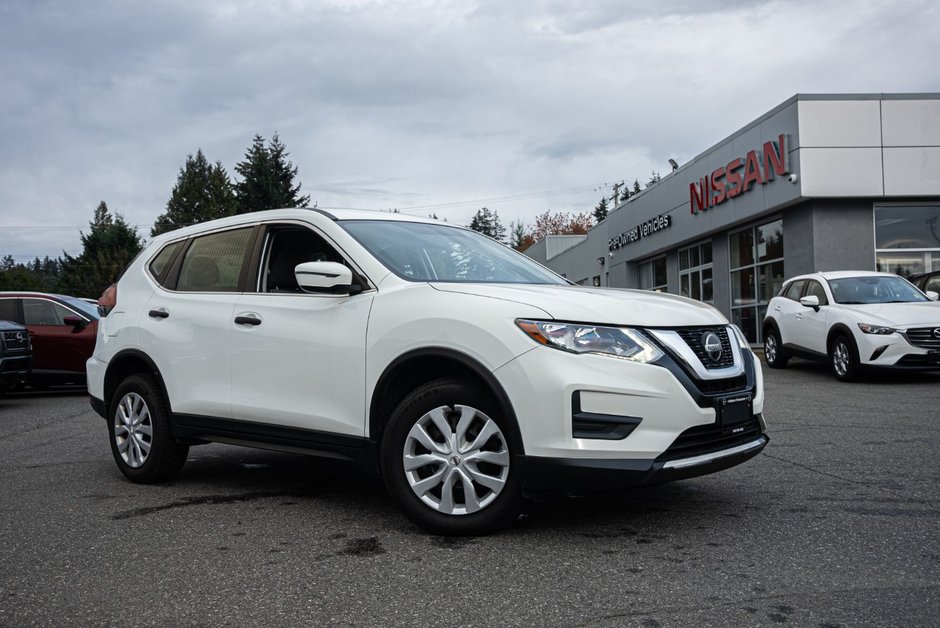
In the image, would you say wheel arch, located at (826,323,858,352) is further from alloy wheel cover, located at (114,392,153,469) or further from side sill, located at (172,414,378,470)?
alloy wheel cover, located at (114,392,153,469)

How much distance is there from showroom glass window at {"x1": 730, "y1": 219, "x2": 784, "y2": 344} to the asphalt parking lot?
55.4ft

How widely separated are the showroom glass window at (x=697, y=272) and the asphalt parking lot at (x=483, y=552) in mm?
21614

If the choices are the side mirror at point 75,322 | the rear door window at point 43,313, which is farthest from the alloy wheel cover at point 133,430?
the rear door window at point 43,313

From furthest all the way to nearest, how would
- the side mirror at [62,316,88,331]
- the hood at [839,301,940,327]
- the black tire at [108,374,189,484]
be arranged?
the side mirror at [62,316,88,331], the hood at [839,301,940,327], the black tire at [108,374,189,484]

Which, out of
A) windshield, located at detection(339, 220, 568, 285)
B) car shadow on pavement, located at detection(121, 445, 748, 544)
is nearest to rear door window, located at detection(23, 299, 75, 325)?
car shadow on pavement, located at detection(121, 445, 748, 544)

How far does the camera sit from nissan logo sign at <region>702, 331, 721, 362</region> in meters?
3.96

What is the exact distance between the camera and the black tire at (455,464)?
151 inches

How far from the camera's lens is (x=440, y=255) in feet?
16.0

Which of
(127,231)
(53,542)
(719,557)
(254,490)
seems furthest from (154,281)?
(127,231)

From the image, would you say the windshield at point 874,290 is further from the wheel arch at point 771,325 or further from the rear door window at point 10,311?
the rear door window at point 10,311

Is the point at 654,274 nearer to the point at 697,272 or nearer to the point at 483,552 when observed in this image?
the point at 697,272

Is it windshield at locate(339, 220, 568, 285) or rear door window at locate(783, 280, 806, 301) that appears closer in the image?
windshield at locate(339, 220, 568, 285)

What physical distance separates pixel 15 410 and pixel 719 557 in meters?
10.2

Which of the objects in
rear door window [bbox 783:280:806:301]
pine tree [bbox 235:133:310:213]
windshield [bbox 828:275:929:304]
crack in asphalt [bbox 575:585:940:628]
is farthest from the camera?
pine tree [bbox 235:133:310:213]
